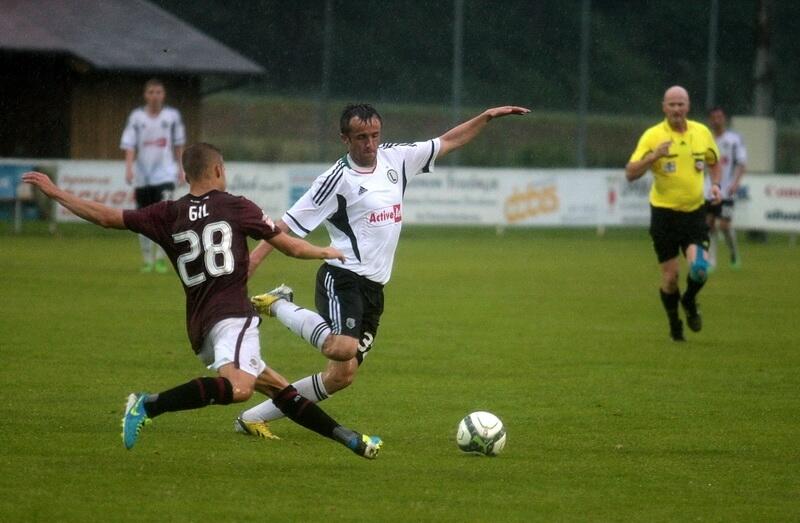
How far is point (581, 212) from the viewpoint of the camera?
29250mm

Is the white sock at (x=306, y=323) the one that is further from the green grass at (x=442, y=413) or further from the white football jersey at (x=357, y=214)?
the green grass at (x=442, y=413)

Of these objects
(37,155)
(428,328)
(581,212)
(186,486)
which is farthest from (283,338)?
(37,155)

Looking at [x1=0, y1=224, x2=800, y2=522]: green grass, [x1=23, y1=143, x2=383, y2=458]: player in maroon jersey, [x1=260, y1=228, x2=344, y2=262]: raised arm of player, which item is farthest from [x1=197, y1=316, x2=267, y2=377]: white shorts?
[x1=0, y1=224, x2=800, y2=522]: green grass

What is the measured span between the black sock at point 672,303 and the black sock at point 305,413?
6.46 metres

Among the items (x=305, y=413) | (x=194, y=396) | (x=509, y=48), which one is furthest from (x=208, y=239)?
(x=509, y=48)

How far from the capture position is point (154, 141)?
19203 millimetres

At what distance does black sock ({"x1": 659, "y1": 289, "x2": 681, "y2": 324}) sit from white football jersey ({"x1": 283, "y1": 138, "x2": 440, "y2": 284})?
541 cm

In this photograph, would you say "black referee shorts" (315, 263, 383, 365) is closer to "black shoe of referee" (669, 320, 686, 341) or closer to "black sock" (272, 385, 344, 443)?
"black sock" (272, 385, 344, 443)

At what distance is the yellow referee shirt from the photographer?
1326 centimetres

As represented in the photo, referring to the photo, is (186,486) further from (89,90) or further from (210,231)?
(89,90)

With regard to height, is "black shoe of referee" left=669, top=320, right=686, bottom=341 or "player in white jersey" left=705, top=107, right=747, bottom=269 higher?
"player in white jersey" left=705, top=107, right=747, bottom=269

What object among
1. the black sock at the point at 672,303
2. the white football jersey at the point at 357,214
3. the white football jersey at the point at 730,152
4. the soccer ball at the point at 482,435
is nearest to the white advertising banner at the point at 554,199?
the white football jersey at the point at 730,152

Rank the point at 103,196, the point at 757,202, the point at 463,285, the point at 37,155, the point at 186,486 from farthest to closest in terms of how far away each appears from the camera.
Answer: the point at 37,155 < the point at 757,202 < the point at 103,196 < the point at 463,285 < the point at 186,486

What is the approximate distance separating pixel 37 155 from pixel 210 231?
24878mm
